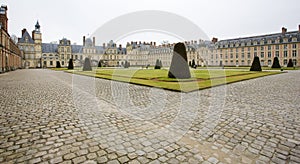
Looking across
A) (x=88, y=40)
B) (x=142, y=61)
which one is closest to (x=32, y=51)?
(x=88, y=40)

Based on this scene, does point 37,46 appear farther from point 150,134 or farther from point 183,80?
point 150,134

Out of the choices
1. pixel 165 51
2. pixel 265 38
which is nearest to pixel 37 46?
pixel 165 51

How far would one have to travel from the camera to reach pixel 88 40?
72.9m

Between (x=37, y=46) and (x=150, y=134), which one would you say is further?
(x=37, y=46)

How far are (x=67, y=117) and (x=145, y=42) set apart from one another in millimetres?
84710

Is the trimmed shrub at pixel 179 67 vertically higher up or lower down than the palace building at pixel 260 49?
lower down

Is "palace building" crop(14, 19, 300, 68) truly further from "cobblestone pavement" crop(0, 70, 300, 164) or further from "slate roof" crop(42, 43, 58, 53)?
"cobblestone pavement" crop(0, 70, 300, 164)

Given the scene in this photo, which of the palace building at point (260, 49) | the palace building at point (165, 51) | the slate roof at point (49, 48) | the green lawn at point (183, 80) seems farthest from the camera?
the slate roof at point (49, 48)

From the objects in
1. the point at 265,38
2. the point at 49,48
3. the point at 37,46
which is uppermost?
the point at 265,38

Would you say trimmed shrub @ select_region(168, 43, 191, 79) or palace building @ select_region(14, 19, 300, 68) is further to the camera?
palace building @ select_region(14, 19, 300, 68)

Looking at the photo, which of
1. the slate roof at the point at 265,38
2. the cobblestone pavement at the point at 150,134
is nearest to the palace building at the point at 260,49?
the slate roof at the point at 265,38

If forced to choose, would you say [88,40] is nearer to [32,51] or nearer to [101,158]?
[32,51]

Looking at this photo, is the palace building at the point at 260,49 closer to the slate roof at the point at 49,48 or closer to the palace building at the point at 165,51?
the palace building at the point at 165,51

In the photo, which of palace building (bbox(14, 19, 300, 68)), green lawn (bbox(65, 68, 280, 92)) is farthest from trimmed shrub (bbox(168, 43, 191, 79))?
palace building (bbox(14, 19, 300, 68))
